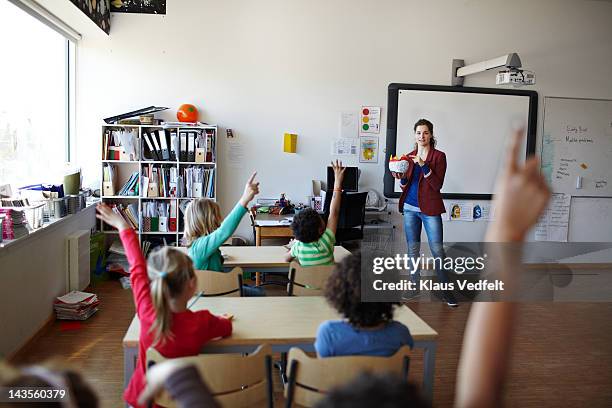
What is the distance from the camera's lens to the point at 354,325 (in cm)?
198

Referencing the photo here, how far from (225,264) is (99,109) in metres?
3.11

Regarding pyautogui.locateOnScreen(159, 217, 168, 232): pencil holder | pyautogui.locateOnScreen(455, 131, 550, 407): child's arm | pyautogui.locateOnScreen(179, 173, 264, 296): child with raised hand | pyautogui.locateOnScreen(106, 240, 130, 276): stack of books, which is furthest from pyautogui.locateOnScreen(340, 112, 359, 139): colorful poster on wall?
pyautogui.locateOnScreen(455, 131, 550, 407): child's arm

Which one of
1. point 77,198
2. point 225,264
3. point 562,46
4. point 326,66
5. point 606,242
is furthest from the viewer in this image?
point 606,242

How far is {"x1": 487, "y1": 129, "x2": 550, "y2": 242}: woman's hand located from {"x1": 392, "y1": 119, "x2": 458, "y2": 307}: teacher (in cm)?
442

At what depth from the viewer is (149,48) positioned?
580cm

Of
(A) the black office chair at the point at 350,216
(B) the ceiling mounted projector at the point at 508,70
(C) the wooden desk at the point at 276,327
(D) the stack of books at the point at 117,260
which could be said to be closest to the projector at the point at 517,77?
(B) the ceiling mounted projector at the point at 508,70

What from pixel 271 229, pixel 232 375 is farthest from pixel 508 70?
pixel 232 375

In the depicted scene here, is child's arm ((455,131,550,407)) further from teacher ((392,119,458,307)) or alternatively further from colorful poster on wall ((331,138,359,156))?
colorful poster on wall ((331,138,359,156))

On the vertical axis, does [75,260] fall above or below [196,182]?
below

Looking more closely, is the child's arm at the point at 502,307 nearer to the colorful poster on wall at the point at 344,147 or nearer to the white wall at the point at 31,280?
the white wall at the point at 31,280

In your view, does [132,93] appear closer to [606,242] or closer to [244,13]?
[244,13]

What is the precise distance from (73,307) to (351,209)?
2.63 metres

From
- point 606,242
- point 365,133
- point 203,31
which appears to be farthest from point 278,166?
point 606,242

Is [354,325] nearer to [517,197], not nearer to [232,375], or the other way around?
[232,375]
